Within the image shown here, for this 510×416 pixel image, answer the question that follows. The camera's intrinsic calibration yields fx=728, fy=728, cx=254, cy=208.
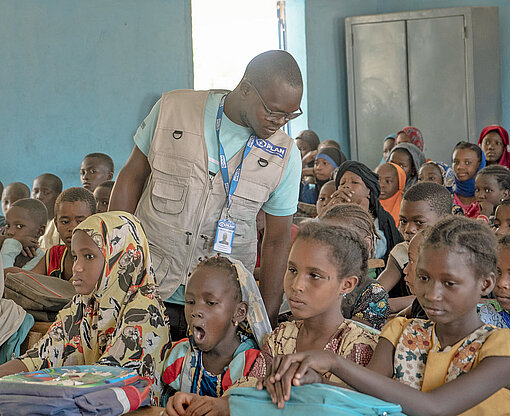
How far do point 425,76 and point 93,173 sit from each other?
5292mm

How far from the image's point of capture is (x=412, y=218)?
3828 mm

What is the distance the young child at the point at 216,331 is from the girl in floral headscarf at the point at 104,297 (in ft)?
0.46

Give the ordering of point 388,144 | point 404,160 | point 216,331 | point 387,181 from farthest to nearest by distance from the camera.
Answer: point 388,144 < point 404,160 < point 387,181 < point 216,331

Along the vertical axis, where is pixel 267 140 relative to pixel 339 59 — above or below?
below

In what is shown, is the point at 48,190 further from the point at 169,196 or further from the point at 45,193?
the point at 169,196

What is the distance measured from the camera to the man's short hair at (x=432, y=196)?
12.6 feet

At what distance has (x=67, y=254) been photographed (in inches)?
157

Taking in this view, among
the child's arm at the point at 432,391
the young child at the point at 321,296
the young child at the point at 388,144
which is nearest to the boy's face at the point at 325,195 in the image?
the young child at the point at 321,296

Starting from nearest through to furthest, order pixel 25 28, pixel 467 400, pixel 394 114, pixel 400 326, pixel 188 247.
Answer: pixel 467 400
pixel 400 326
pixel 188 247
pixel 25 28
pixel 394 114

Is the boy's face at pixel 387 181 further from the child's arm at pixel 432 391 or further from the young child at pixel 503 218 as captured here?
the child's arm at pixel 432 391

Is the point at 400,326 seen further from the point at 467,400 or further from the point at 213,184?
the point at 213,184

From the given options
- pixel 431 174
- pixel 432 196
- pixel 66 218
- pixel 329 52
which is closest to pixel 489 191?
pixel 431 174

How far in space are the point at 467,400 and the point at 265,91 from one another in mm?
1266

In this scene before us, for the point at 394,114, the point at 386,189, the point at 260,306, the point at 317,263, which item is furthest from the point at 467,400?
the point at 394,114
